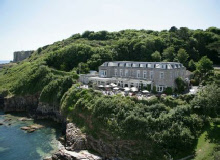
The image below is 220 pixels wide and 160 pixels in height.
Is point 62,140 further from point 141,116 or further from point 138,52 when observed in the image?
point 138,52

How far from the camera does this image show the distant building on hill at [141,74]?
137 ft

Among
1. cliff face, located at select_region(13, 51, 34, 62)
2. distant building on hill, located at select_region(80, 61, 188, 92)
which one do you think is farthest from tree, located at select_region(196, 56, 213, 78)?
cliff face, located at select_region(13, 51, 34, 62)

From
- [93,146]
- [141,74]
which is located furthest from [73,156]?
[141,74]

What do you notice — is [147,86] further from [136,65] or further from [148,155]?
[148,155]

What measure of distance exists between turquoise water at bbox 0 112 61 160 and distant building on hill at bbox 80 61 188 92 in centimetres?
1683

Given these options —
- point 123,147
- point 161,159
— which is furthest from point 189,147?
point 123,147

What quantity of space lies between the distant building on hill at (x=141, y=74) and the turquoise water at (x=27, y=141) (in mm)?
16829

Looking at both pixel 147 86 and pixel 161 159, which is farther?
pixel 147 86

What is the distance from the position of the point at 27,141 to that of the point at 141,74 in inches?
1149

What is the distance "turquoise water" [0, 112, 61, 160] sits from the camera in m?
32.4

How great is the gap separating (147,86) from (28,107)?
120ft

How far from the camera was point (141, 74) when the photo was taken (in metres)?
46.4

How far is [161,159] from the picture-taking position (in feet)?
89.3

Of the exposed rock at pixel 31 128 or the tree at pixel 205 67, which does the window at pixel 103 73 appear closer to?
the exposed rock at pixel 31 128
